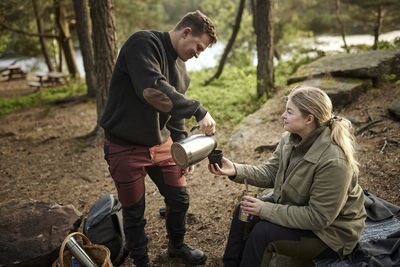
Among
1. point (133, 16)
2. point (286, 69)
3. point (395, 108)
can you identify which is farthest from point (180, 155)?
point (133, 16)

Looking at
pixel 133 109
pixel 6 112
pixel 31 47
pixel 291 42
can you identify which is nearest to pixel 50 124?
pixel 6 112

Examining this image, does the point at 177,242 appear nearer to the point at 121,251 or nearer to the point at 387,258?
Answer: the point at 121,251

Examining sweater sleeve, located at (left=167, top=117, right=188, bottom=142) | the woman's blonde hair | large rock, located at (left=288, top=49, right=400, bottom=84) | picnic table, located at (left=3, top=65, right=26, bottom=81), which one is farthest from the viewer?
picnic table, located at (left=3, top=65, right=26, bottom=81)

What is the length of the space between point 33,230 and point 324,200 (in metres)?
2.33

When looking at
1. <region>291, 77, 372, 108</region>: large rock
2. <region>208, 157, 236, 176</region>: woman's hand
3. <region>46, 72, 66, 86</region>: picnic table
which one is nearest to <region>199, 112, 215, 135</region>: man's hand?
<region>208, 157, 236, 176</region>: woman's hand

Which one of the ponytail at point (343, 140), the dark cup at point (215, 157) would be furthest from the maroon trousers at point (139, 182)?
the ponytail at point (343, 140)

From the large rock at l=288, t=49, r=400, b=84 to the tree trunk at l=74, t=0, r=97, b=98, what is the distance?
18.1 feet

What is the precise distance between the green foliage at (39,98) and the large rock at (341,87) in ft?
25.1

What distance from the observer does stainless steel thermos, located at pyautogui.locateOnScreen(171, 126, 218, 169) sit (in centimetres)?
215

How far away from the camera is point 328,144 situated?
75.3 inches

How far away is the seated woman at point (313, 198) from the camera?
1.84 metres

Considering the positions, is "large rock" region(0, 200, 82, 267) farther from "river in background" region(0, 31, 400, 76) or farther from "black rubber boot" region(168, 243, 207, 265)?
"river in background" region(0, 31, 400, 76)

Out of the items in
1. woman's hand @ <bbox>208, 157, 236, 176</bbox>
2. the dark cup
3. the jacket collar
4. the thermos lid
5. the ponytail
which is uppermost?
the jacket collar

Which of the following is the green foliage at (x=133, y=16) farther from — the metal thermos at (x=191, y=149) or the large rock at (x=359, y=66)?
the metal thermos at (x=191, y=149)
